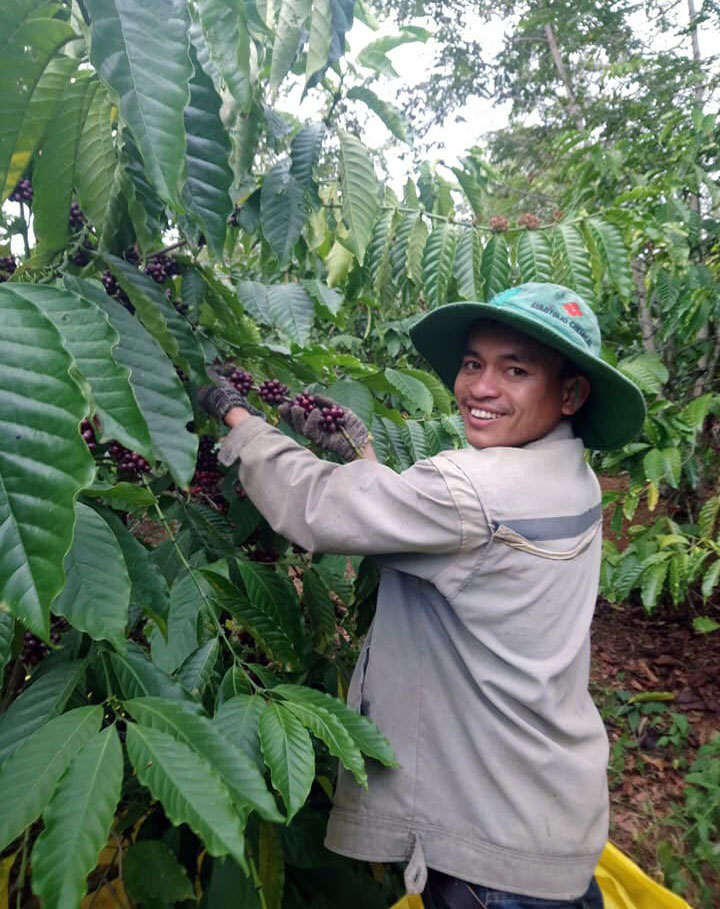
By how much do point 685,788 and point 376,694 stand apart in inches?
86.4

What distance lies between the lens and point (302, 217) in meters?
1.29

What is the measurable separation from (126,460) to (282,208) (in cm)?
56

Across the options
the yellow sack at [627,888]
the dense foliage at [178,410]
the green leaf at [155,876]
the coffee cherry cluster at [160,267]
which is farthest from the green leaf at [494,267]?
the yellow sack at [627,888]

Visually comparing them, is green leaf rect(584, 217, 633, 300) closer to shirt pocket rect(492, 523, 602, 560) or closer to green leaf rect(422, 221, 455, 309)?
green leaf rect(422, 221, 455, 309)

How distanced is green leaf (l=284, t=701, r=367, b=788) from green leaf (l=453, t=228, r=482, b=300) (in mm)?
981

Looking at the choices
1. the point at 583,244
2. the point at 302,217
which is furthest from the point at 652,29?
the point at 302,217

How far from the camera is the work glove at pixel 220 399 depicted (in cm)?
126

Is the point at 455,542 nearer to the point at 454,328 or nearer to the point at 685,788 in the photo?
the point at 454,328

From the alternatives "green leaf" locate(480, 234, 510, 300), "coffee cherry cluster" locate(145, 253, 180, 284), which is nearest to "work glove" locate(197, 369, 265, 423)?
"coffee cherry cluster" locate(145, 253, 180, 284)

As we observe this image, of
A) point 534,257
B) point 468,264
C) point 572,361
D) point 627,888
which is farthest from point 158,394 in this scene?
point 627,888

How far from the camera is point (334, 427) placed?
1.34 m

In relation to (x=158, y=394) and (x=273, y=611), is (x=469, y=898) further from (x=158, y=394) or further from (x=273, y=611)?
(x=158, y=394)

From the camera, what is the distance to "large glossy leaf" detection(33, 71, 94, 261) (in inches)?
35.2

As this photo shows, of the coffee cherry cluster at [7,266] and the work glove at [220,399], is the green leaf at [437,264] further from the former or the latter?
the coffee cherry cluster at [7,266]
